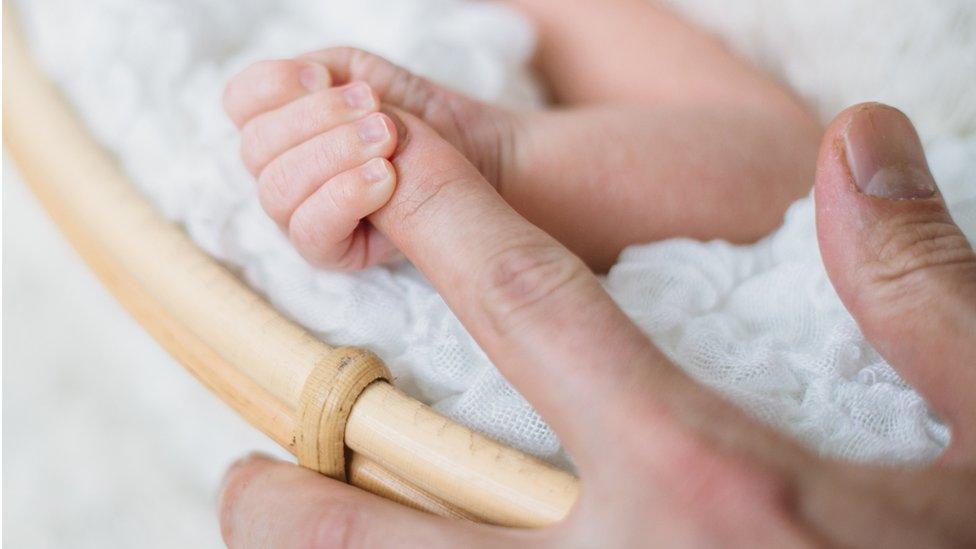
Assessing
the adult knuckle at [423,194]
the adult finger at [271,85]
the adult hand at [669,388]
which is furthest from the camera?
the adult finger at [271,85]

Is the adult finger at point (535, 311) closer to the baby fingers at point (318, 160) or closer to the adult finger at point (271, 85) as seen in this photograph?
the baby fingers at point (318, 160)

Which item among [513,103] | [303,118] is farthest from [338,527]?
[513,103]

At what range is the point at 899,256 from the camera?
41 centimetres

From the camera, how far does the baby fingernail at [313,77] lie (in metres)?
0.58

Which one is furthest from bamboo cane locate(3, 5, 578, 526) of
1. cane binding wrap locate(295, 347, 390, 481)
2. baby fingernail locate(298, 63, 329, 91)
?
baby fingernail locate(298, 63, 329, 91)

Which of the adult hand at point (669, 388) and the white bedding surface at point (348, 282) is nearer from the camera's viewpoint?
the adult hand at point (669, 388)

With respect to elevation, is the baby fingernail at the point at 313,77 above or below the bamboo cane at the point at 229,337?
above

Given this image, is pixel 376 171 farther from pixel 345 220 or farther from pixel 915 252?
pixel 915 252

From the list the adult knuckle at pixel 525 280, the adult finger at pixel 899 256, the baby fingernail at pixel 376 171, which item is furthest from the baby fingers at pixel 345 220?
the adult finger at pixel 899 256

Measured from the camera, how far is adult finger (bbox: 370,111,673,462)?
356mm

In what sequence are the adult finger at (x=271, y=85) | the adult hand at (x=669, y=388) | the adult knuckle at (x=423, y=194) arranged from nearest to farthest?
the adult hand at (x=669, y=388)
the adult knuckle at (x=423, y=194)
the adult finger at (x=271, y=85)

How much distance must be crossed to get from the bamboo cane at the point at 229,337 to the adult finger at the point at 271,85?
0.28ft

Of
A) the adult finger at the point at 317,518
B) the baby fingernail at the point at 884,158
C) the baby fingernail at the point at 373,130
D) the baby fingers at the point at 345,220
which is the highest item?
the baby fingernail at the point at 884,158

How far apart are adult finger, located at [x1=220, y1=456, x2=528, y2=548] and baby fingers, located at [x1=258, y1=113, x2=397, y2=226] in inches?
6.2
